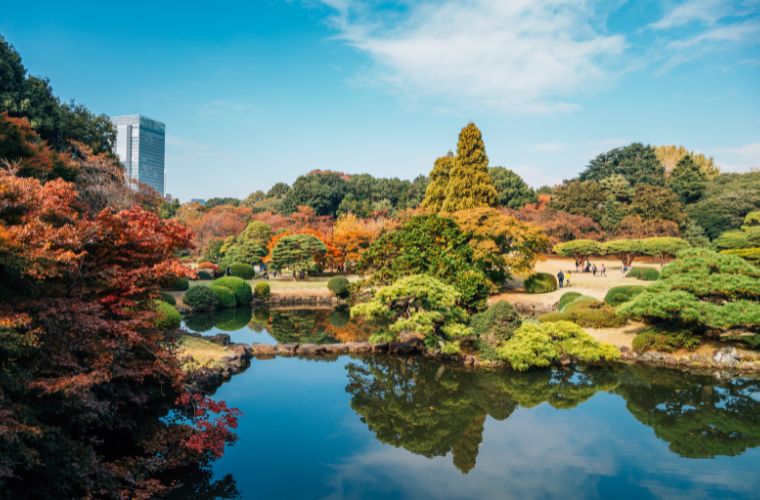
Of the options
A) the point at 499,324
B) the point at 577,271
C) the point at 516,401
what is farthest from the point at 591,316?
the point at 577,271

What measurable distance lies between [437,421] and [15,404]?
638cm

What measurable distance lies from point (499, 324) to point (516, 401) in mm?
2663

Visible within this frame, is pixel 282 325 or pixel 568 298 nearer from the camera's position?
pixel 282 325

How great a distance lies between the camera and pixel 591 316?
1499 centimetres

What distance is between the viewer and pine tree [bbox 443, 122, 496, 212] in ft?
87.4

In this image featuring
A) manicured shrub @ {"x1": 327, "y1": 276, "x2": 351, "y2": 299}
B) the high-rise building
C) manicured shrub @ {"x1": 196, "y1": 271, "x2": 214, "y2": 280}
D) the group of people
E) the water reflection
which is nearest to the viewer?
the water reflection

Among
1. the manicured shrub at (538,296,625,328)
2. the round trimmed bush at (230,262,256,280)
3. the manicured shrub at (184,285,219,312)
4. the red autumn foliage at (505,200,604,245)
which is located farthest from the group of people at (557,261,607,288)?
the round trimmed bush at (230,262,256,280)

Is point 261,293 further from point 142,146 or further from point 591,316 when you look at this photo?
point 142,146

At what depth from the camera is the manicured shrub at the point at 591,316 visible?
1488 cm

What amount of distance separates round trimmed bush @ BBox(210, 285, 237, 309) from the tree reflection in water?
35.1ft

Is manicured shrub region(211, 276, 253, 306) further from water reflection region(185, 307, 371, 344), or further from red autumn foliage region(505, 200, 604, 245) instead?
red autumn foliage region(505, 200, 604, 245)

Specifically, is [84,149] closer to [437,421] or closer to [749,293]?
[437,421]

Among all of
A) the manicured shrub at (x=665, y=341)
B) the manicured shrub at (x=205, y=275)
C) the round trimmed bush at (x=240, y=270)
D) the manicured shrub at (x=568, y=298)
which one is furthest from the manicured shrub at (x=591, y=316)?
the manicured shrub at (x=205, y=275)

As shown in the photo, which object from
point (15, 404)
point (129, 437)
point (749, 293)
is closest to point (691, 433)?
point (749, 293)
